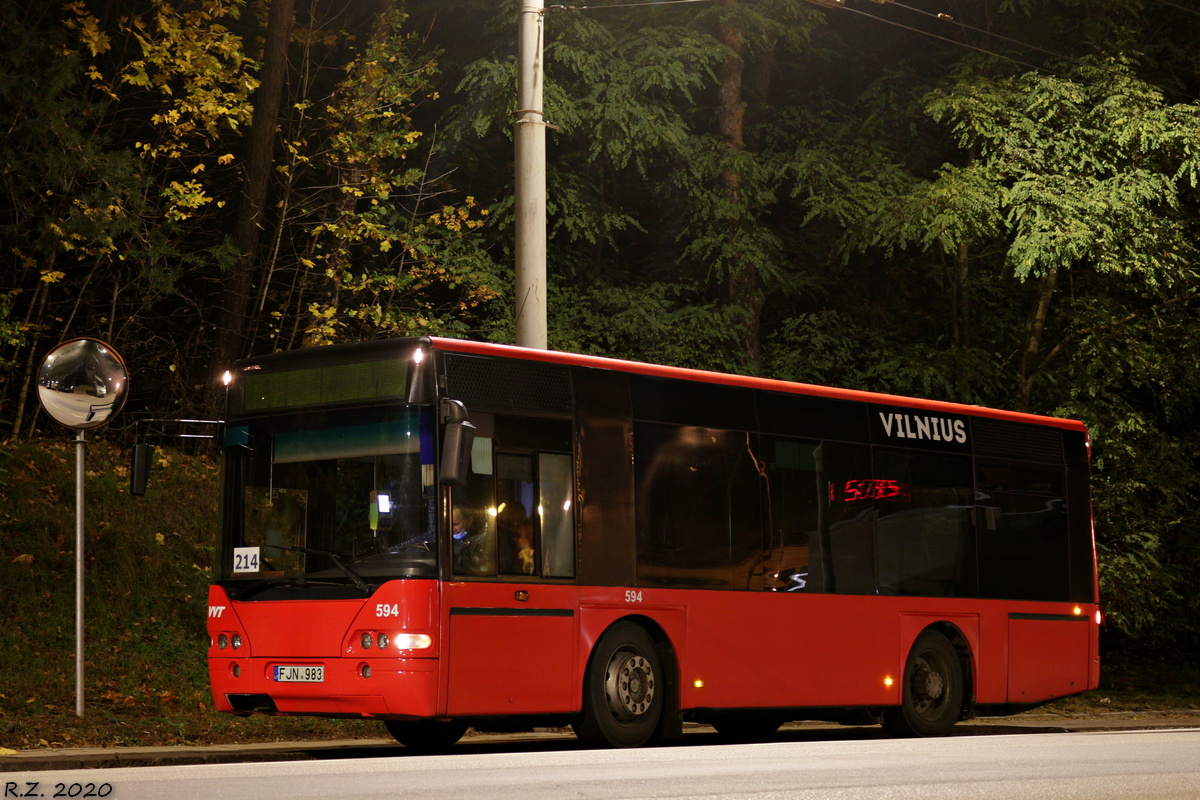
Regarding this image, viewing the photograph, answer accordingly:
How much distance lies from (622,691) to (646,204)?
49.9 ft

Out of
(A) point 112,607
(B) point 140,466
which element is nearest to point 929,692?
(B) point 140,466

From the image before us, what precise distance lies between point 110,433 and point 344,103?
569 cm

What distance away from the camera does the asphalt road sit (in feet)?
31.4

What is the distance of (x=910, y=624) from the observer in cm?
1681

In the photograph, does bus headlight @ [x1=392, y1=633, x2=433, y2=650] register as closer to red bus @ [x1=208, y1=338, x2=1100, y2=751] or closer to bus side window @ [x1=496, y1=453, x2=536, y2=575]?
red bus @ [x1=208, y1=338, x2=1100, y2=751]

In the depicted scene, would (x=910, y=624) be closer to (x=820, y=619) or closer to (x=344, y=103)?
(x=820, y=619)

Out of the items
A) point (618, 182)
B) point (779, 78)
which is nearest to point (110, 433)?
point (618, 182)

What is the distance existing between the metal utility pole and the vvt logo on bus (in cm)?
361

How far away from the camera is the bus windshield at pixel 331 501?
12.6 meters

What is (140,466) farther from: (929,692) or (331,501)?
(929,692)

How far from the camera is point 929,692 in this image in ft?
56.0

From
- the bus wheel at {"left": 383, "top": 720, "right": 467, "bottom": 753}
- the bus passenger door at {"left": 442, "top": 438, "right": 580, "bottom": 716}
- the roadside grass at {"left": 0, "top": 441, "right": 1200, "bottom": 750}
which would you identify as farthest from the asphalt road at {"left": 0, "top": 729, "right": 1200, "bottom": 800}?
the roadside grass at {"left": 0, "top": 441, "right": 1200, "bottom": 750}

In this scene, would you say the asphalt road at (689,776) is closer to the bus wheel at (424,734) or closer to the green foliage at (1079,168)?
the bus wheel at (424,734)

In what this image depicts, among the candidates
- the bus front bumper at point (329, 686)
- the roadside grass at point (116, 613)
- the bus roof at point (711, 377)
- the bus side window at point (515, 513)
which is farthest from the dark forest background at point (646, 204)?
the bus side window at point (515, 513)
